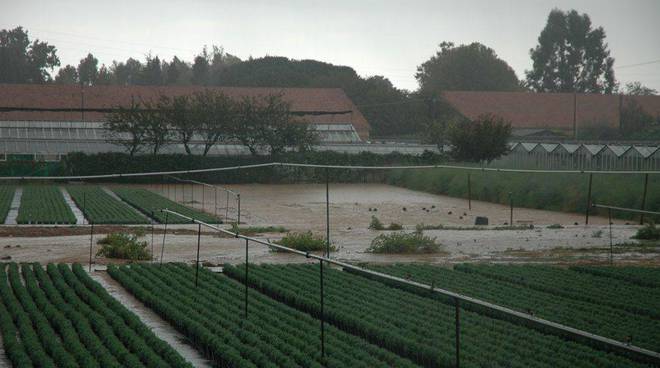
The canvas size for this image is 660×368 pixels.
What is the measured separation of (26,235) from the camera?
97.8ft

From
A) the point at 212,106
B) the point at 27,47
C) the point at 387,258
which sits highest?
the point at 27,47

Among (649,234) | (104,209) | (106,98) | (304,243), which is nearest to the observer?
(304,243)

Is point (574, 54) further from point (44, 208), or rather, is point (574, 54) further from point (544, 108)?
point (44, 208)

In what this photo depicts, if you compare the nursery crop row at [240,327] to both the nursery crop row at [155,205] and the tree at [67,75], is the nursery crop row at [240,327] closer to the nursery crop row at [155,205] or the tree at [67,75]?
the nursery crop row at [155,205]

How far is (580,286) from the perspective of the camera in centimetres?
1772

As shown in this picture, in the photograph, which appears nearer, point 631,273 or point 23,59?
point 631,273

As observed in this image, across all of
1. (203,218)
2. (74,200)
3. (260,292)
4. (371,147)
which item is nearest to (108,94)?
(371,147)

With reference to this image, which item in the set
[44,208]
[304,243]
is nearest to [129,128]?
[44,208]

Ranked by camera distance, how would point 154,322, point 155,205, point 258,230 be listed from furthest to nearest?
point 155,205 < point 258,230 < point 154,322

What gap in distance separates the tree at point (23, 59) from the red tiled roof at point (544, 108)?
2229 inches

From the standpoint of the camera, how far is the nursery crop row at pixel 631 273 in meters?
18.4

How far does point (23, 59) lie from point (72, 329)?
113991 millimetres

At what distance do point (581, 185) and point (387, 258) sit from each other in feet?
61.8

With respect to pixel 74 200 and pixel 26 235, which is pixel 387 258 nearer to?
pixel 26 235
